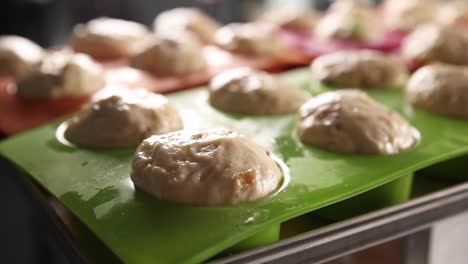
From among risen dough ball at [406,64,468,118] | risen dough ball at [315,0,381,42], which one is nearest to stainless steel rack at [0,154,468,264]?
risen dough ball at [406,64,468,118]

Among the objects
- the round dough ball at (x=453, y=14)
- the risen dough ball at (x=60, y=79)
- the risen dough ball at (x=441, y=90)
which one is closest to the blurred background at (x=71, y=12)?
the round dough ball at (x=453, y=14)

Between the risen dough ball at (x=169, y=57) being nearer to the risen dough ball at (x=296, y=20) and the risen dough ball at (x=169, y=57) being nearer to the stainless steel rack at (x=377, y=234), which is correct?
the risen dough ball at (x=296, y=20)

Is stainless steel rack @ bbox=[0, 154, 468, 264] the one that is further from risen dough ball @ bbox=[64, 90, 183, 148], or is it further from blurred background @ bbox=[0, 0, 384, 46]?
blurred background @ bbox=[0, 0, 384, 46]

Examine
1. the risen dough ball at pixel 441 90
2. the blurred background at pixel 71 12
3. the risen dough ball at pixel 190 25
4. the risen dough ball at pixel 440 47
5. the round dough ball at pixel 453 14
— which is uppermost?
the risen dough ball at pixel 441 90

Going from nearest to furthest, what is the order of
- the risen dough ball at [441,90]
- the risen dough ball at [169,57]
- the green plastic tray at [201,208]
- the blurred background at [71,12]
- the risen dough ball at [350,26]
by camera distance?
the green plastic tray at [201,208]
the risen dough ball at [441,90]
the risen dough ball at [169,57]
the risen dough ball at [350,26]
the blurred background at [71,12]

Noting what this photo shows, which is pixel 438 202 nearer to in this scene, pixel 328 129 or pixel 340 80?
pixel 328 129
